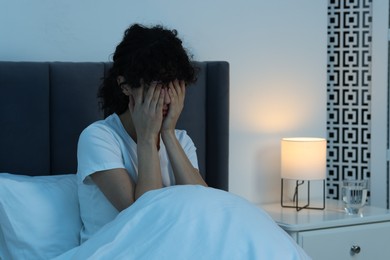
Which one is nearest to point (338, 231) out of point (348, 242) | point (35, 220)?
point (348, 242)

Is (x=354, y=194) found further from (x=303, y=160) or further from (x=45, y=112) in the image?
(x=45, y=112)

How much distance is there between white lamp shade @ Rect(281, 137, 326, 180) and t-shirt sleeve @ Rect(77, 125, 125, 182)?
47.8 inches

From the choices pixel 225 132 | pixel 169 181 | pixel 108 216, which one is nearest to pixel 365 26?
pixel 225 132

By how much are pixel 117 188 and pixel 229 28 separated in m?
1.42

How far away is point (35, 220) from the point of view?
2533 mm

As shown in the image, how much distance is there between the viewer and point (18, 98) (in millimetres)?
2871

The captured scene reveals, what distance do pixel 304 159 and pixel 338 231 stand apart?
378 millimetres

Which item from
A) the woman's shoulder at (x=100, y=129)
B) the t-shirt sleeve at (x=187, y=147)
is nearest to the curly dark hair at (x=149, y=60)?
the woman's shoulder at (x=100, y=129)

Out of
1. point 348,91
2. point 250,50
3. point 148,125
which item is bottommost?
point 148,125

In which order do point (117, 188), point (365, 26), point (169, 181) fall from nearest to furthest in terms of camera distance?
1. point (117, 188)
2. point (169, 181)
3. point (365, 26)

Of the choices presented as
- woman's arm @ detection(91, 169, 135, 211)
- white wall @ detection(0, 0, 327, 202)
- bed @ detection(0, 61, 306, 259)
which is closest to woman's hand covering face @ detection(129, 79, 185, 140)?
woman's arm @ detection(91, 169, 135, 211)

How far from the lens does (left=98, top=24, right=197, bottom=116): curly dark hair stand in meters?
2.48

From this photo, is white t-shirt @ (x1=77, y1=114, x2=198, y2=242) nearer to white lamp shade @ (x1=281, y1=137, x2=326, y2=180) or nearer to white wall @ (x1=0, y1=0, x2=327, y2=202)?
white wall @ (x1=0, y1=0, x2=327, y2=202)

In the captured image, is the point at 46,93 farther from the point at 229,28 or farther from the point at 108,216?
the point at 229,28
